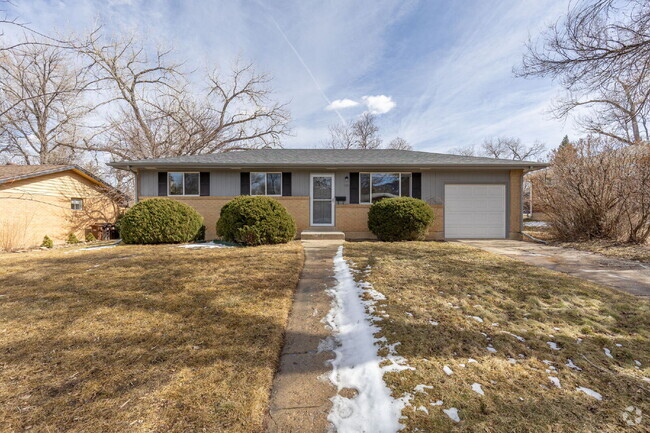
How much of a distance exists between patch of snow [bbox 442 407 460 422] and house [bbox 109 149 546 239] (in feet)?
27.1

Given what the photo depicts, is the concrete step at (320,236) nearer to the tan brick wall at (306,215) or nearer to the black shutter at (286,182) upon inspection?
the tan brick wall at (306,215)

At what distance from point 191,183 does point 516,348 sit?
419 inches

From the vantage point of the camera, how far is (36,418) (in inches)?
61.8

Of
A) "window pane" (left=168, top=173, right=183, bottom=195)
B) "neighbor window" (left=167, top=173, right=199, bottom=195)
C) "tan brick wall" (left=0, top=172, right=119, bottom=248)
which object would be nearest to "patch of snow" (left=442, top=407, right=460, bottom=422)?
"neighbor window" (left=167, top=173, right=199, bottom=195)

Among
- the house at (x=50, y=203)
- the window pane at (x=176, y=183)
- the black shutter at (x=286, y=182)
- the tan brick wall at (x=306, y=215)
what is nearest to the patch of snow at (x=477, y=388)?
the tan brick wall at (x=306, y=215)

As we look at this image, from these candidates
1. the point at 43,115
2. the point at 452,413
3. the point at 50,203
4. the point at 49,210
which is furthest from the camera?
the point at 43,115

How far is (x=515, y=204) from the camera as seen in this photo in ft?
32.3

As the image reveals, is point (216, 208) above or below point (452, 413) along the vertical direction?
above

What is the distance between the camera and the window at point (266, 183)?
1018cm

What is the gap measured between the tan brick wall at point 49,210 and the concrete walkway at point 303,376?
1032 centimetres

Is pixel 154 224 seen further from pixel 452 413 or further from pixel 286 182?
pixel 452 413

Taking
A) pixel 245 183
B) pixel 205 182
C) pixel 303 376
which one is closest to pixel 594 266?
pixel 303 376

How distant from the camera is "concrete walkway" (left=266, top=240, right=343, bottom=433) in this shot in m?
1.64

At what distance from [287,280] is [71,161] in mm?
22969
